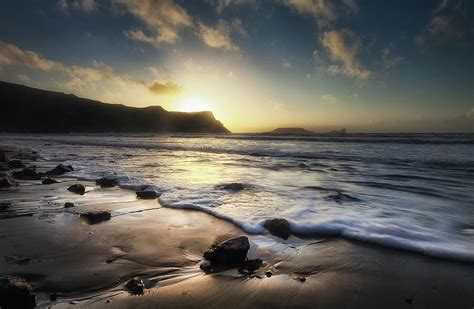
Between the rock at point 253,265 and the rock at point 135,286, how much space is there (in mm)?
1082

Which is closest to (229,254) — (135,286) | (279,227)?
(135,286)

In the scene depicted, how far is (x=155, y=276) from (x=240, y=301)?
0.95 m

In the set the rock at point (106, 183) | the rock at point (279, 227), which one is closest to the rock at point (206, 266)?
the rock at point (279, 227)

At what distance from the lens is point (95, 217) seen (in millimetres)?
4664

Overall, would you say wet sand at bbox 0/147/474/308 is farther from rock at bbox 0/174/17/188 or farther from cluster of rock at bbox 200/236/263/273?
rock at bbox 0/174/17/188

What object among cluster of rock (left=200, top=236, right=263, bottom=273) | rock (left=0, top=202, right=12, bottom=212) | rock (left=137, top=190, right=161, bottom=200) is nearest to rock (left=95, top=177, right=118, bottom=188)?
rock (left=137, top=190, right=161, bottom=200)

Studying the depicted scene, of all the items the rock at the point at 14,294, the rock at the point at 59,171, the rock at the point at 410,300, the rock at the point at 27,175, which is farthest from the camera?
the rock at the point at 59,171

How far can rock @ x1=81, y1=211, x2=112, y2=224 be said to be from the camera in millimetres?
4621

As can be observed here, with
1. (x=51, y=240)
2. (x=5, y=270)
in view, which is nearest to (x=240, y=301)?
(x=5, y=270)

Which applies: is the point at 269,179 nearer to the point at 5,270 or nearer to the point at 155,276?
the point at 155,276

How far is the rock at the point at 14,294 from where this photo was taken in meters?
2.15

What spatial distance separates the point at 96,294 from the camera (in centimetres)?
253

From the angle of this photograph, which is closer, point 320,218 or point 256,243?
point 256,243

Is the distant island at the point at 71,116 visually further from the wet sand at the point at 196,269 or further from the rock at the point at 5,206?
the wet sand at the point at 196,269
